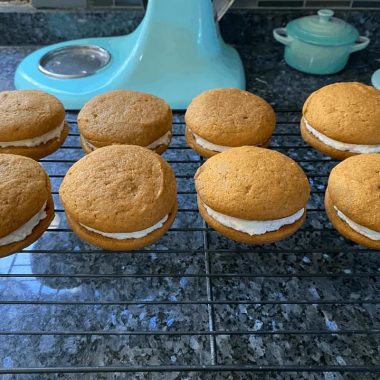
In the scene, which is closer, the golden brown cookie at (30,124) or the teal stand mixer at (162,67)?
the golden brown cookie at (30,124)

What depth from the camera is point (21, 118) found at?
3.49 feet

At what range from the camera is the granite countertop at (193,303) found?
2.57 ft

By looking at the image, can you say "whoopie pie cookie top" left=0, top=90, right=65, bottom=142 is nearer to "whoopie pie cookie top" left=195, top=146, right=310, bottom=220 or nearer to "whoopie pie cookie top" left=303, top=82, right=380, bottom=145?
"whoopie pie cookie top" left=195, top=146, right=310, bottom=220

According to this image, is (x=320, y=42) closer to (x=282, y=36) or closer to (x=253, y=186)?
(x=282, y=36)

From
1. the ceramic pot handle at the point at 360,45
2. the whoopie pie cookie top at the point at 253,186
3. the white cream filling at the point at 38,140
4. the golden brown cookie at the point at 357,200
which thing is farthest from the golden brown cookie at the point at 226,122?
the ceramic pot handle at the point at 360,45

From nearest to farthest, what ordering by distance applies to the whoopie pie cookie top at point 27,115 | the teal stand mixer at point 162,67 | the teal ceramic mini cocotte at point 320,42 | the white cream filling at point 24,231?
the white cream filling at point 24,231 → the whoopie pie cookie top at point 27,115 → the teal stand mixer at point 162,67 → the teal ceramic mini cocotte at point 320,42

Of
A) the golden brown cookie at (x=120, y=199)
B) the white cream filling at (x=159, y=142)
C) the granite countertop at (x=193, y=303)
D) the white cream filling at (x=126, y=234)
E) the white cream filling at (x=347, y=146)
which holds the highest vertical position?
the golden brown cookie at (x=120, y=199)

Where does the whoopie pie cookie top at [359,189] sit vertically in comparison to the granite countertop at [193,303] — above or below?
above

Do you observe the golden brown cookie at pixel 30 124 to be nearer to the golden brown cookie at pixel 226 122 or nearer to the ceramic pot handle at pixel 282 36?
the golden brown cookie at pixel 226 122

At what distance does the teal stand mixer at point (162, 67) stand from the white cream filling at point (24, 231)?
496 millimetres

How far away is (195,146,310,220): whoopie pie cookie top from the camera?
898mm

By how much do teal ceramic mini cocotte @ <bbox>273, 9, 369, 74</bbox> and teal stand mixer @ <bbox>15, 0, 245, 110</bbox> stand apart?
11.5 inches

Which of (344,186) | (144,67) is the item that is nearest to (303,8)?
(144,67)

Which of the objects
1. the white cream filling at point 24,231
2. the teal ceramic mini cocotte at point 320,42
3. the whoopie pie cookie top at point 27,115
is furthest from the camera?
the teal ceramic mini cocotte at point 320,42
